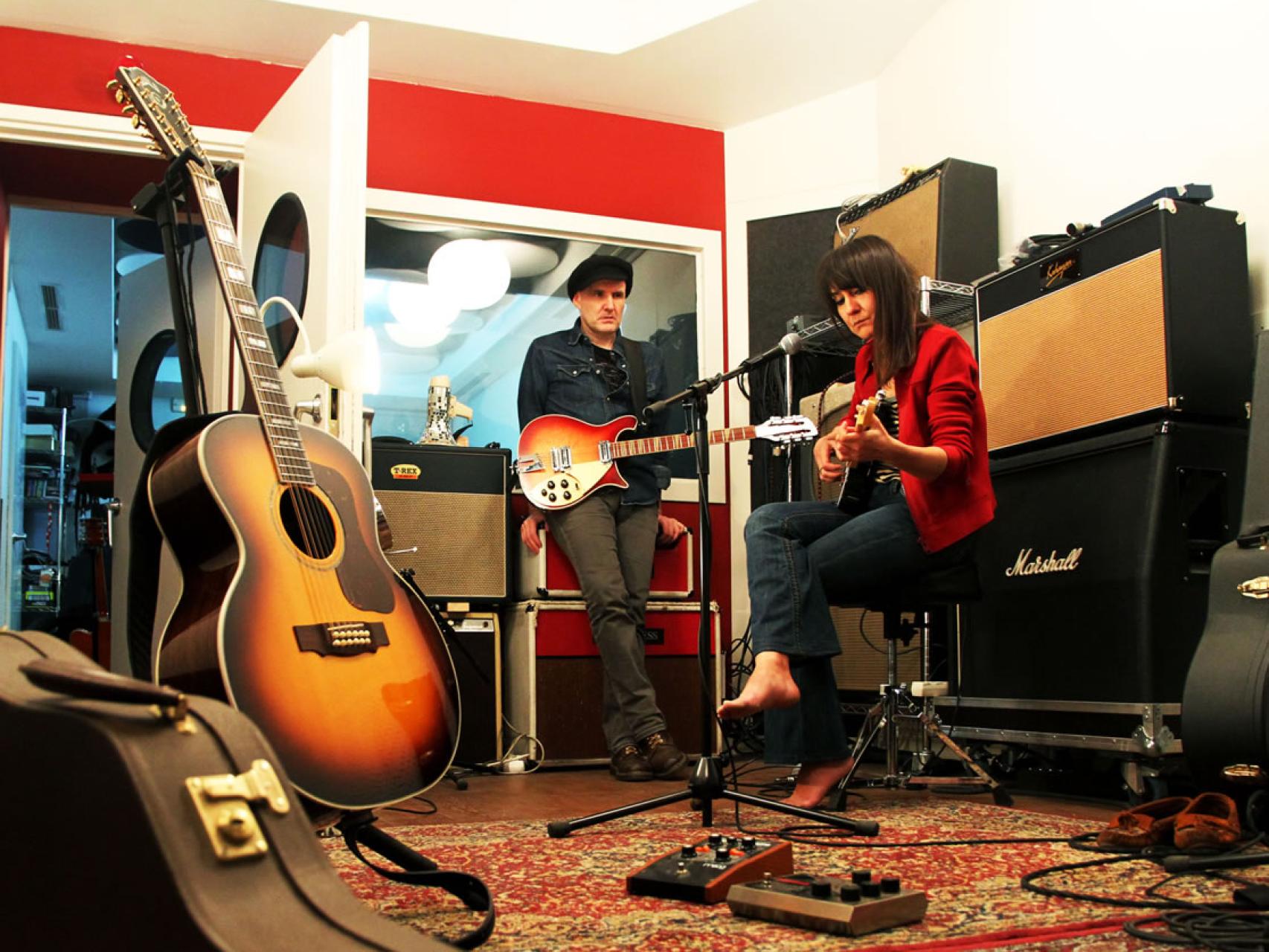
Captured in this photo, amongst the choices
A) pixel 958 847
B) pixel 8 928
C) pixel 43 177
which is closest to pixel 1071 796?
pixel 958 847

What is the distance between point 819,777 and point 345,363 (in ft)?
4.42

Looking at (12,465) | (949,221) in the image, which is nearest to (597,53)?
(949,221)

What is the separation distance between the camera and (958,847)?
2.00 m

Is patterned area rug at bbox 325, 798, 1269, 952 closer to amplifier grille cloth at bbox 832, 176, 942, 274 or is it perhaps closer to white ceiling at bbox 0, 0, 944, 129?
amplifier grille cloth at bbox 832, 176, 942, 274

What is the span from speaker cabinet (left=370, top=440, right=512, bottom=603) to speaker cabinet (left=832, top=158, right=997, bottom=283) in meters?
1.58

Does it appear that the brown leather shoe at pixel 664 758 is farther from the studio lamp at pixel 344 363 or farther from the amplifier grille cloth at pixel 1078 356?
the studio lamp at pixel 344 363

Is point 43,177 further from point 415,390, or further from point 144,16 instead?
point 415,390

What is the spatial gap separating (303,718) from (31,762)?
831 mm

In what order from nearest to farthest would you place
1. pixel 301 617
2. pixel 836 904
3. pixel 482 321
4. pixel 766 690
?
pixel 836 904 < pixel 301 617 < pixel 766 690 < pixel 482 321

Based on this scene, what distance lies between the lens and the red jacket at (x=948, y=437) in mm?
2498

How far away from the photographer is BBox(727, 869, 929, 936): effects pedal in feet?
4.36

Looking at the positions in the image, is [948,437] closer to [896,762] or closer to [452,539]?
[896,762]

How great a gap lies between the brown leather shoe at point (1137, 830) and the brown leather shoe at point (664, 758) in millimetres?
1703

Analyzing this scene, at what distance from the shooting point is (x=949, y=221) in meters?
3.77
